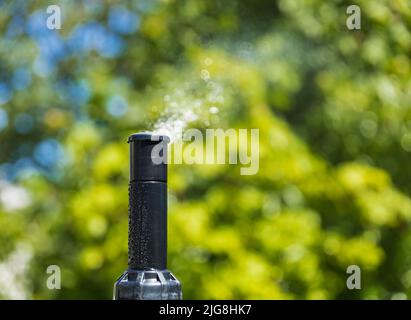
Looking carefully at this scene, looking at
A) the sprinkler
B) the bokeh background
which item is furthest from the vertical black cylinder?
the bokeh background

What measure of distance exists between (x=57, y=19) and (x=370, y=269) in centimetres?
159

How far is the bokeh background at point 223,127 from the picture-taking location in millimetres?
2871

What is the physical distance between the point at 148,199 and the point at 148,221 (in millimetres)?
37

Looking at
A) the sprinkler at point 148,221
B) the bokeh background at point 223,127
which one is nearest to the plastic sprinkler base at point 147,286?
the sprinkler at point 148,221

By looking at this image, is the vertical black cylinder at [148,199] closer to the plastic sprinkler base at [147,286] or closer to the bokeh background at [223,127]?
the plastic sprinkler base at [147,286]

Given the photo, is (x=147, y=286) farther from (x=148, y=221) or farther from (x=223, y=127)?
(x=223, y=127)

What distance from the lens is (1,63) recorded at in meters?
3.25

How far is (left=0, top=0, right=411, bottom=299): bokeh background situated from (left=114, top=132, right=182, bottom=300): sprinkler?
1.42 metres

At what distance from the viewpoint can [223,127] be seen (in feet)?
9.59

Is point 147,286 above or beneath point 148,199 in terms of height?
beneath

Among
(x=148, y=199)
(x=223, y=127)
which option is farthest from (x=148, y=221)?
(x=223, y=127)
